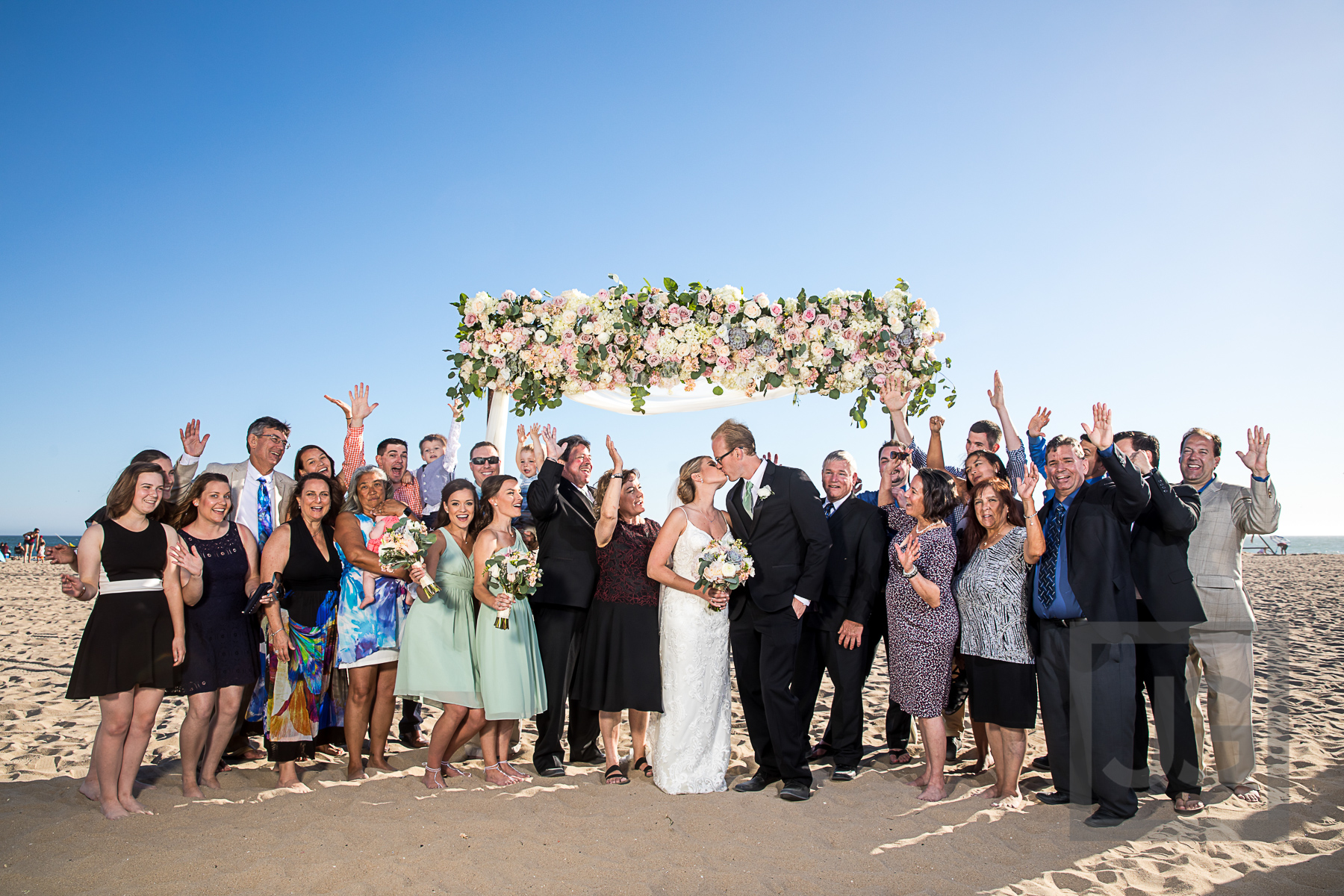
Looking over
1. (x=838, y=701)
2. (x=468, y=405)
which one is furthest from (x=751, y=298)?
(x=838, y=701)

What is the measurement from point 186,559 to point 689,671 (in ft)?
11.3

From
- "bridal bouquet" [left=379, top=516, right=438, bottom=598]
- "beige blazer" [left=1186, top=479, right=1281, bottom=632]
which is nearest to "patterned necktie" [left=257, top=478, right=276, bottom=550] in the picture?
"bridal bouquet" [left=379, top=516, right=438, bottom=598]

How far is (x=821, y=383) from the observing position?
7520 millimetres

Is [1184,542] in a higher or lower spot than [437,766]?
higher

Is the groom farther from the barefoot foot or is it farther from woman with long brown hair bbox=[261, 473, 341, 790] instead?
woman with long brown hair bbox=[261, 473, 341, 790]

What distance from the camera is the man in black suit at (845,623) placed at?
5.96 meters

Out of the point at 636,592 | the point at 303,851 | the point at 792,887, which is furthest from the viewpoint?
the point at 636,592

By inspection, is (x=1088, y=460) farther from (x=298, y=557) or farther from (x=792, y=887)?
(x=298, y=557)

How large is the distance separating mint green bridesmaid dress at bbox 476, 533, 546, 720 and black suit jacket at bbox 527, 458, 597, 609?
1.03 ft

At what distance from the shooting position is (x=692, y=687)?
563 cm

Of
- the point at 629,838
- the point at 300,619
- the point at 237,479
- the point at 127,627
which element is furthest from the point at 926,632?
the point at 237,479

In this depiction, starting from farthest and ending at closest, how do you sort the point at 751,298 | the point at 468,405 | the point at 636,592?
1. the point at 468,405
2. the point at 751,298
3. the point at 636,592

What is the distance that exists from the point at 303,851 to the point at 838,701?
381 centimetres

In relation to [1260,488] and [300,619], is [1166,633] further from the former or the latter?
[300,619]
